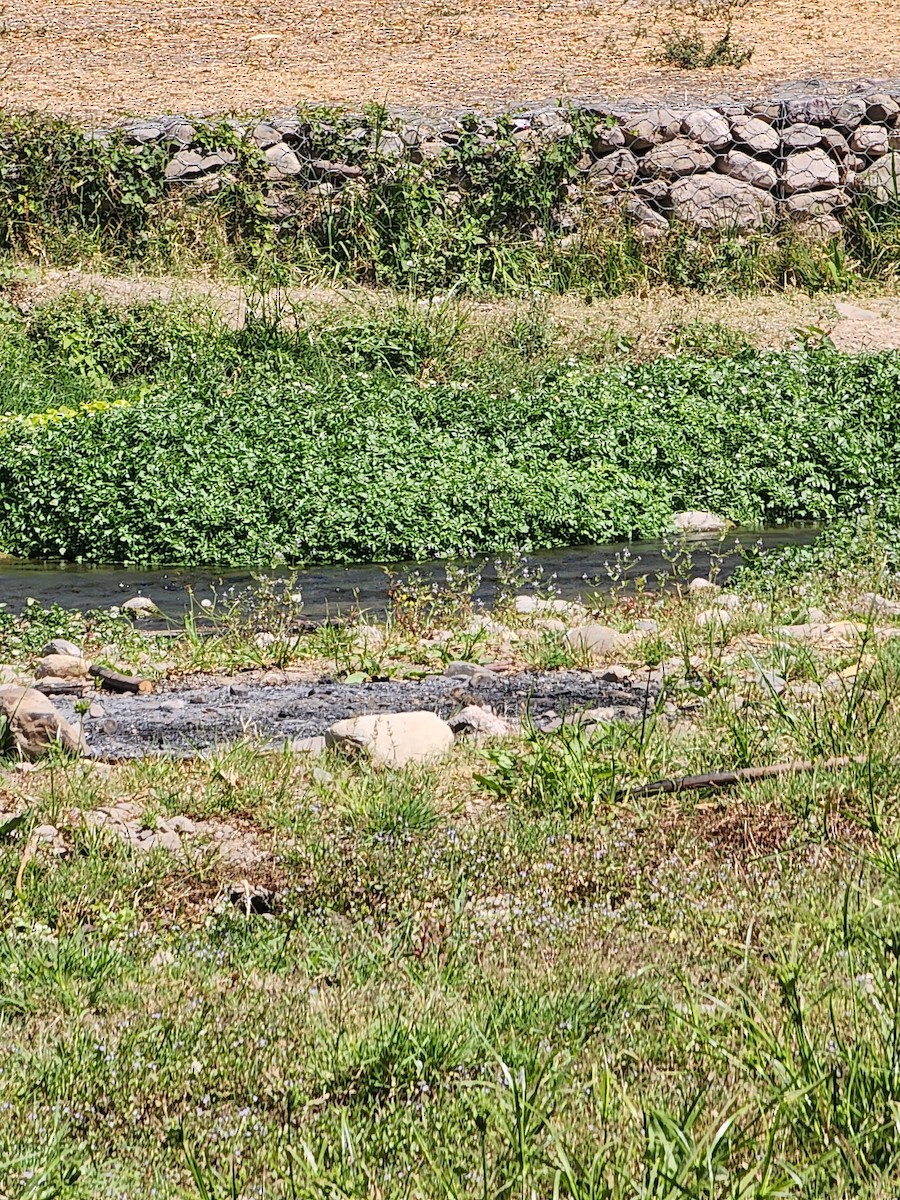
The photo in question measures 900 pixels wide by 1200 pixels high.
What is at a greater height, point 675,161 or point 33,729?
point 675,161

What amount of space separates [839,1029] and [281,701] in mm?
3104

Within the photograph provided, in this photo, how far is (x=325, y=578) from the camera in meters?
7.87

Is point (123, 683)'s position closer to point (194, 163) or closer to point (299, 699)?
point (299, 699)

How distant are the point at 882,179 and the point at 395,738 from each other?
40.8ft

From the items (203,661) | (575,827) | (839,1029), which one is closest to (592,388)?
(203,661)

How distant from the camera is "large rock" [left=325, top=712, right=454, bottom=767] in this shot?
4199 millimetres

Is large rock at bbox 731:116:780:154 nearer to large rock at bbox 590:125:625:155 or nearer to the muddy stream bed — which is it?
large rock at bbox 590:125:625:155

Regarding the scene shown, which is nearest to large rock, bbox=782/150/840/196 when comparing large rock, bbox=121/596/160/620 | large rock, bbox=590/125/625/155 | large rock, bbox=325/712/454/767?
large rock, bbox=590/125/625/155

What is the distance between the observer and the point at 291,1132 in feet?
7.46

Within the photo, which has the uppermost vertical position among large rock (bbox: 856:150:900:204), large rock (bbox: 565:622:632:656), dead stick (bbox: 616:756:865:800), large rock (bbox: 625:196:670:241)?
large rock (bbox: 856:150:900:204)

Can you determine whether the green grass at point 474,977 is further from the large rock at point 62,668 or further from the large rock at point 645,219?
the large rock at point 645,219

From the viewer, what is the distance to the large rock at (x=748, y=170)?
14.7 m

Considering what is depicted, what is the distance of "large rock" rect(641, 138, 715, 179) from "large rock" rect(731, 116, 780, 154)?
0.45 meters

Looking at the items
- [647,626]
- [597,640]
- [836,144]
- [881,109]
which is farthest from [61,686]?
[881,109]
